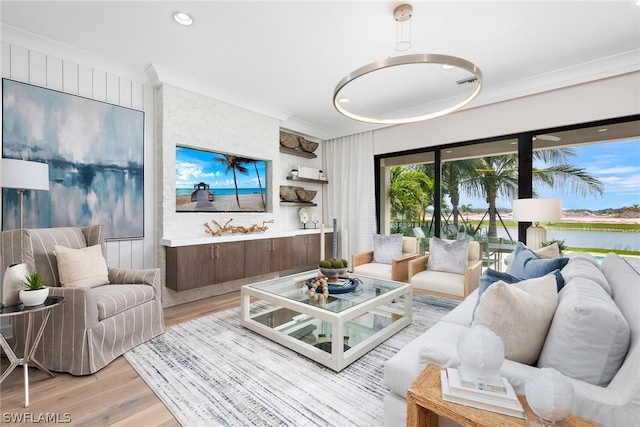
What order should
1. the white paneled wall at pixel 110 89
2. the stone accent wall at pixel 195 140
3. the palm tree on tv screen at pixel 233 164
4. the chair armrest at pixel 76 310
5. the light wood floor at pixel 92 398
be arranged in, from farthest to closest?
the palm tree on tv screen at pixel 233 164 < the stone accent wall at pixel 195 140 < the white paneled wall at pixel 110 89 < the chair armrest at pixel 76 310 < the light wood floor at pixel 92 398

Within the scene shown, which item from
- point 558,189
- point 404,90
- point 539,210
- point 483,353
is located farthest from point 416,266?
point 483,353

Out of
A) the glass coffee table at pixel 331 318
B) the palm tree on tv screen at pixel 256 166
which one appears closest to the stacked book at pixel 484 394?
the glass coffee table at pixel 331 318

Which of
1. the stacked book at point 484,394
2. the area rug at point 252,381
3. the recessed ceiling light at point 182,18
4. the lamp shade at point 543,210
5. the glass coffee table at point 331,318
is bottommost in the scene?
the area rug at point 252,381

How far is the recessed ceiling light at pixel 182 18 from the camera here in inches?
93.1

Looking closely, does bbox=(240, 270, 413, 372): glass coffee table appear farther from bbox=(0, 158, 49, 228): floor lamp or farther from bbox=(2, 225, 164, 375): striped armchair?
bbox=(0, 158, 49, 228): floor lamp

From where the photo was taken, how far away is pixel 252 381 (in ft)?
6.31

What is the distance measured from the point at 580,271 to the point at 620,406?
35.4 inches

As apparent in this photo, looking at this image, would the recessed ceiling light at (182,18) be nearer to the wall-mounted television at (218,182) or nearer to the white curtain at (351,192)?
the wall-mounted television at (218,182)

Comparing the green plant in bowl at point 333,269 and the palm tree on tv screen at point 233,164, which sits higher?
the palm tree on tv screen at point 233,164

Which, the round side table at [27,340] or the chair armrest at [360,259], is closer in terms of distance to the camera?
the round side table at [27,340]

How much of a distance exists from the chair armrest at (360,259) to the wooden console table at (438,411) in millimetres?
2747

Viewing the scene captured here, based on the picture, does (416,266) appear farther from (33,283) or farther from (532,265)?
(33,283)

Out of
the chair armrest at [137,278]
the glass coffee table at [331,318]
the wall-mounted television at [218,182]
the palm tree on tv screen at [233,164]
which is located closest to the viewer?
the glass coffee table at [331,318]

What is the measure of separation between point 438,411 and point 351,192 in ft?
14.6
